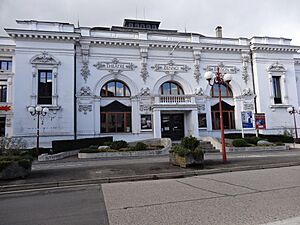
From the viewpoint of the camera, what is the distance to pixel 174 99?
27.1m

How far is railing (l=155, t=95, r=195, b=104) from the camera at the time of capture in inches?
1053

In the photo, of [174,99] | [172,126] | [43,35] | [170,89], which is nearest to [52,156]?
[43,35]

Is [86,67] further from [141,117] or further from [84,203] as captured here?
[84,203]

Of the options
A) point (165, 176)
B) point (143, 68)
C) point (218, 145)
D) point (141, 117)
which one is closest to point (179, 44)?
point (143, 68)

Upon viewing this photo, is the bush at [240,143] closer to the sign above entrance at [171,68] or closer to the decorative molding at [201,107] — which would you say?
the decorative molding at [201,107]

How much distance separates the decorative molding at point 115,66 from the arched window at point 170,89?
4.29m

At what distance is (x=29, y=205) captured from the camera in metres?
6.28

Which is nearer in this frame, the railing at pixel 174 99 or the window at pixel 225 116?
the railing at pixel 174 99

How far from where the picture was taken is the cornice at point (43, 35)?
24.5m

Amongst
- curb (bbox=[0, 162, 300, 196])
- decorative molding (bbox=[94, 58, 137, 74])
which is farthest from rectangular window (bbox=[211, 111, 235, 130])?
curb (bbox=[0, 162, 300, 196])

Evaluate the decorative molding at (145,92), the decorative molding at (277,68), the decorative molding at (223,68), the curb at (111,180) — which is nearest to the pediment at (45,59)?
the decorative molding at (145,92)

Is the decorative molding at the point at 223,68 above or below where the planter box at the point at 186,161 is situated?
above

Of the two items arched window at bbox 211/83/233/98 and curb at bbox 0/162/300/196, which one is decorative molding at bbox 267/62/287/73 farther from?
curb at bbox 0/162/300/196

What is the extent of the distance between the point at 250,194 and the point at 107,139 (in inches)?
744
